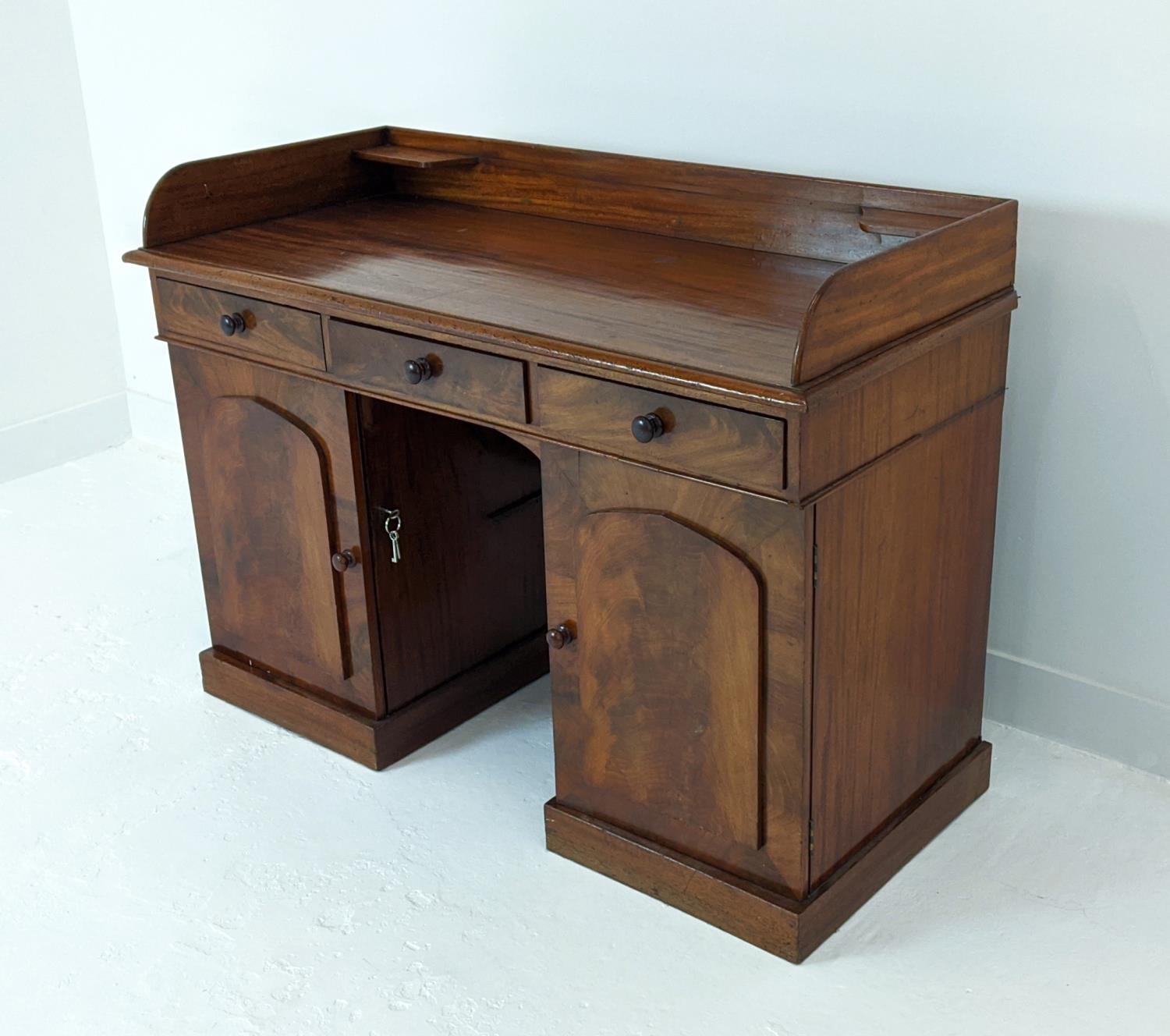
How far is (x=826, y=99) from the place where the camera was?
2.49m

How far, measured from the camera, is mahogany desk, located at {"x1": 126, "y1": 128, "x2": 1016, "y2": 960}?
1.94 m

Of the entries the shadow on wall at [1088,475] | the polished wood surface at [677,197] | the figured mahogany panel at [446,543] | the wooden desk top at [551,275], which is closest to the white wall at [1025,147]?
the shadow on wall at [1088,475]

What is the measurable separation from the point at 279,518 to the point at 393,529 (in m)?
0.23

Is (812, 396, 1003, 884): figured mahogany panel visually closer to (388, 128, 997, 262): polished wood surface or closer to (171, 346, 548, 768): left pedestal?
(388, 128, 997, 262): polished wood surface

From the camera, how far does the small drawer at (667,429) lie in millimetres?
1837

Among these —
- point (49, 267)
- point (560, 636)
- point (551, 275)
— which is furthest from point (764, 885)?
point (49, 267)

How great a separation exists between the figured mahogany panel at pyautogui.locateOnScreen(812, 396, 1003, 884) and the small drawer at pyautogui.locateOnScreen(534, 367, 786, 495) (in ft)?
0.39

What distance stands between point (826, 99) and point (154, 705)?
170 cm

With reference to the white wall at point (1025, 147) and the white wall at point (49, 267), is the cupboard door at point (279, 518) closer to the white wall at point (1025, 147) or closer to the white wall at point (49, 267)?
the white wall at point (1025, 147)

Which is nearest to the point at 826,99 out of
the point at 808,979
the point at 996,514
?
the point at 996,514

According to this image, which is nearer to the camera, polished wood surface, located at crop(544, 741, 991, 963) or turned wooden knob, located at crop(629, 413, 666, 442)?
turned wooden knob, located at crop(629, 413, 666, 442)

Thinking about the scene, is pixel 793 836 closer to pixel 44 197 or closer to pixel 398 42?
pixel 398 42

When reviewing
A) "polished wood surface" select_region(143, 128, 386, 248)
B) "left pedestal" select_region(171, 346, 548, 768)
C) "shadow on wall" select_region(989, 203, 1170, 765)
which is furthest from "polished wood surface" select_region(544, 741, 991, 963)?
"polished wood surface" select_region(143, 128, 386, 248)

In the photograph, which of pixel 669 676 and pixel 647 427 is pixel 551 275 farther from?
pixel 669 676
